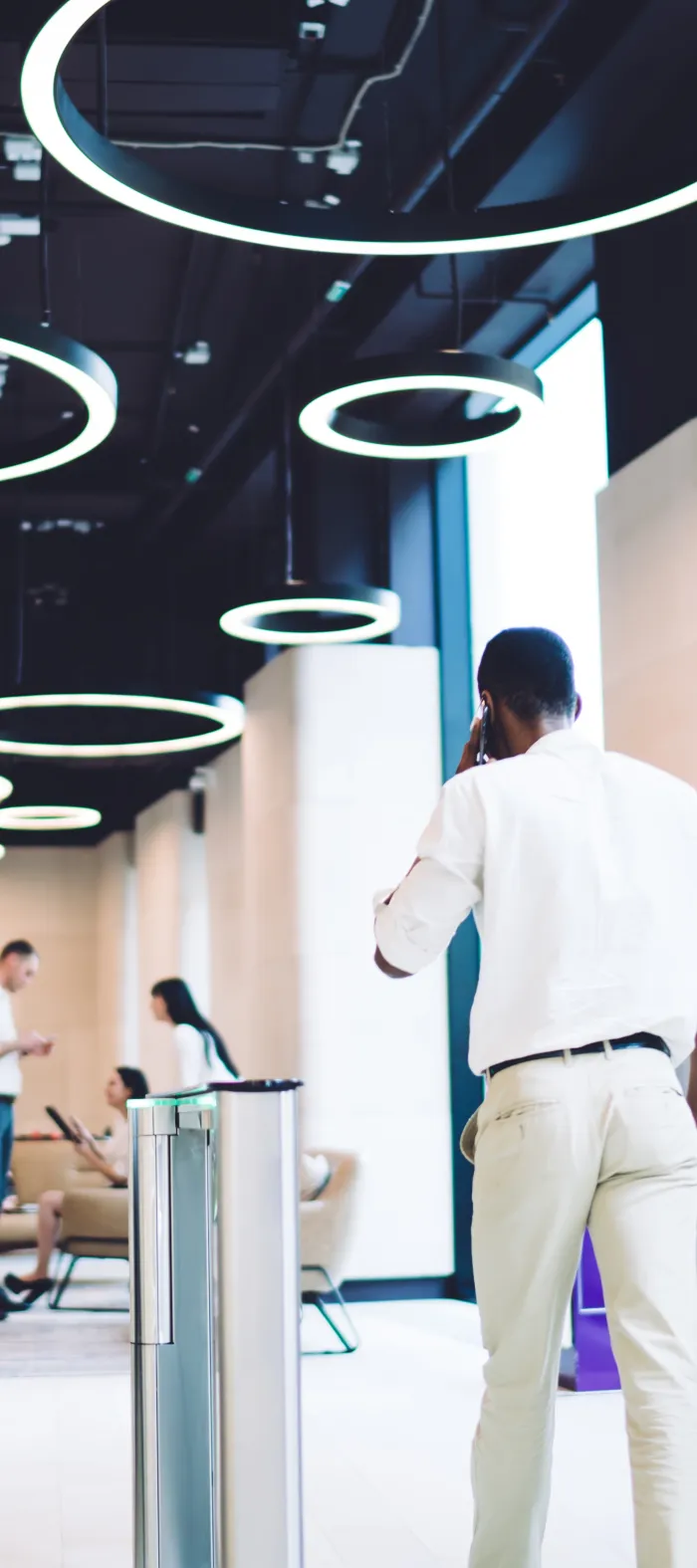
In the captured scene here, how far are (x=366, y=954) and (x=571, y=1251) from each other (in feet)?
19.9

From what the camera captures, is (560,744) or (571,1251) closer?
(571,1251)

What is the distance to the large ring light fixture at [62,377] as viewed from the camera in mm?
4637

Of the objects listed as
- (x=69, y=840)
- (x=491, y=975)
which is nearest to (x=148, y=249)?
(x=491, y=975)

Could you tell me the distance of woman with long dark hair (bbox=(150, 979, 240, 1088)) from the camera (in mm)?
7312

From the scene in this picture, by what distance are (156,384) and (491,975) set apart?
7215 millimetres

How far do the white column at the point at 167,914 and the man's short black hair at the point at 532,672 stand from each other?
10.4m

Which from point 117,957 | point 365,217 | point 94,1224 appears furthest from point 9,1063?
point 117,957

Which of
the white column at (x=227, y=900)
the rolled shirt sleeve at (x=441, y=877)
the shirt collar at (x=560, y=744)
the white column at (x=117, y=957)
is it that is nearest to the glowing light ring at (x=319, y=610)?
the white column at (x=227, y=900)

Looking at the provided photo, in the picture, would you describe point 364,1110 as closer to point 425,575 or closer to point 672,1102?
point 425,575

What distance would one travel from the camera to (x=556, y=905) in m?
2.35

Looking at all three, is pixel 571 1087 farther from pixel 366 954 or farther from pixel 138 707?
pixel 138 707

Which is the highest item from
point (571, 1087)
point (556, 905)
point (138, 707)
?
point (138, 707)

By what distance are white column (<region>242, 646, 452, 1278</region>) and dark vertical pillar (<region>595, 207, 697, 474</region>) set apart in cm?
262

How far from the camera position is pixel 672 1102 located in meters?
2.32
